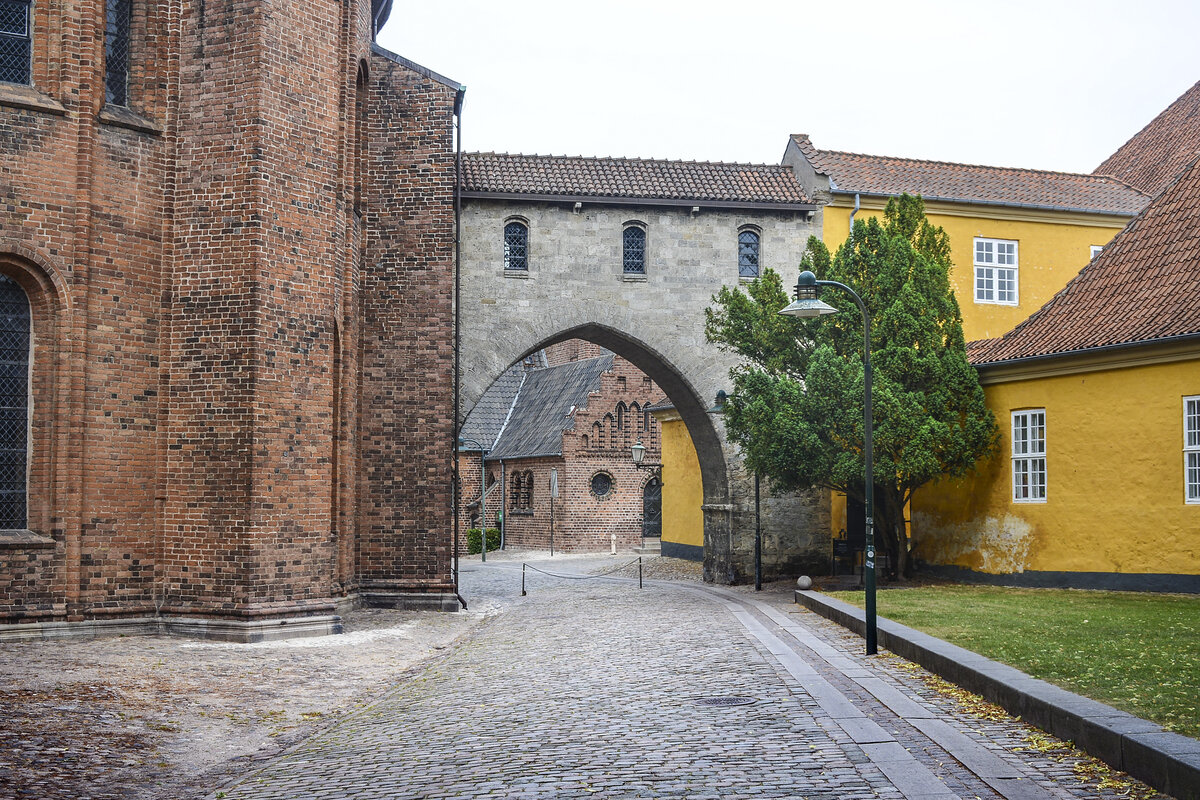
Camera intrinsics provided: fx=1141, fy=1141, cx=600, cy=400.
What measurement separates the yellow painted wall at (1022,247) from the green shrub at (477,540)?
23.2m

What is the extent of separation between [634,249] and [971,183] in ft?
28.4

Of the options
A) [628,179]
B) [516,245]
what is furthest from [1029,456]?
[516,245]

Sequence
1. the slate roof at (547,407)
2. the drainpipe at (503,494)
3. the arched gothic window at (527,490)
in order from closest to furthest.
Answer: the slate roof at (547,407), the arched gothic window at (527,490), the drainpipe at (503,494)

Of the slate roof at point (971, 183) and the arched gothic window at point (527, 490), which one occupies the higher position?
the slate roof at point (971, 183)

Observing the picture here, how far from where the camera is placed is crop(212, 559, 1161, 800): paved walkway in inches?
260

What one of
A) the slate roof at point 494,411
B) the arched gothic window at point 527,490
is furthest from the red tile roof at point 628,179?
the slate roof at point 494,411

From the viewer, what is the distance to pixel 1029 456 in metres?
20.5

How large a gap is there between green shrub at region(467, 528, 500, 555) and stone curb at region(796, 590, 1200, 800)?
33.7m

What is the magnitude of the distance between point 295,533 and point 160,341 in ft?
10.2

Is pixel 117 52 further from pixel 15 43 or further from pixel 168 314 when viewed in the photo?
pixel 168 314

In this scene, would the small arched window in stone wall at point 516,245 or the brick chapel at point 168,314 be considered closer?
the brick chapel at point 168,314

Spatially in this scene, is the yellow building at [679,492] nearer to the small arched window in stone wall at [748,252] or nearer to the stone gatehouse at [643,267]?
the stone gatehouse at [643,267]

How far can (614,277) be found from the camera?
24.4 metres

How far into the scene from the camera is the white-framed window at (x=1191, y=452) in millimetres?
17375
